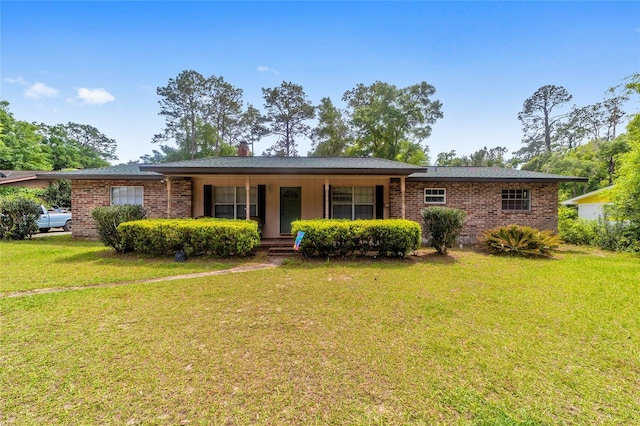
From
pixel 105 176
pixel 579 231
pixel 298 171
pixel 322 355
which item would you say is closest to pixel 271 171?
pixel 298 171

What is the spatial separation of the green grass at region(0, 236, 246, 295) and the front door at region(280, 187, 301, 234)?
11.9 feet

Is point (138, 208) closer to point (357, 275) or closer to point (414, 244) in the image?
point (357, 275)

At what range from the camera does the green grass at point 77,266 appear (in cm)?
525

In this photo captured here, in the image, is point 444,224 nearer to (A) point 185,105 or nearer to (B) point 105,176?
(B) point 105,176

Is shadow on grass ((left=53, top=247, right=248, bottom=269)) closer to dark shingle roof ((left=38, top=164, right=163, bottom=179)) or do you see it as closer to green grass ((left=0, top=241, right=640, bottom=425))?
green grass ((left=0, top=241, right=640, bottom=425))

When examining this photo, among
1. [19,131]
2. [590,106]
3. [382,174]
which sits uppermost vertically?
[590,106]


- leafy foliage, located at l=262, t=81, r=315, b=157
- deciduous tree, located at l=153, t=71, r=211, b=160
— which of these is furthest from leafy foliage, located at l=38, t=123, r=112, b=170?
leafy foliage, located at l=262, t=81, r=315, b=157

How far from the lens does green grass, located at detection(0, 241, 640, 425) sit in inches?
78.2

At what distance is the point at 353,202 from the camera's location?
10.7 meters

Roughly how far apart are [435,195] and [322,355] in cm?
937

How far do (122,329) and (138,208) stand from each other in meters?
6.67

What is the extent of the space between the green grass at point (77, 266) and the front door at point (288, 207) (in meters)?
3.63

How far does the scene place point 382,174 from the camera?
9055 mm

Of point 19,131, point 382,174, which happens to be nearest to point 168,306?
point 382,174
